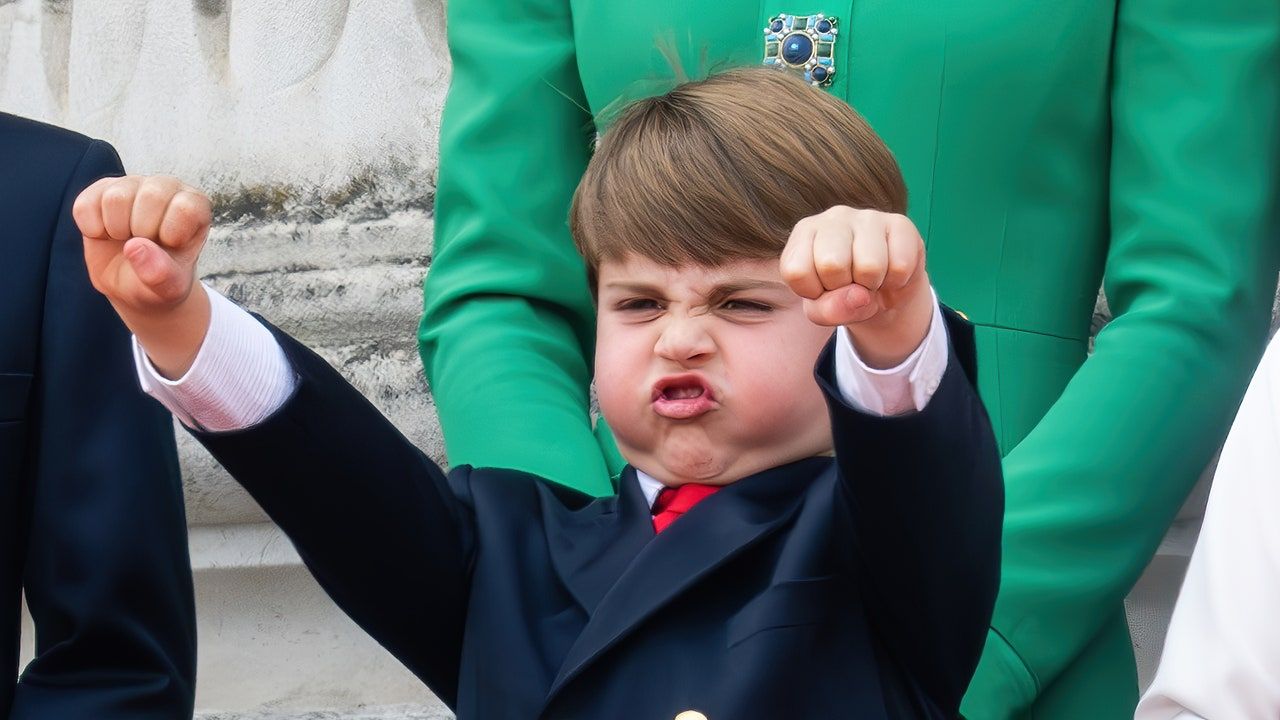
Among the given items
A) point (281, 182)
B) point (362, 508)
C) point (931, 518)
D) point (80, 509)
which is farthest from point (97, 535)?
point (281, 182)

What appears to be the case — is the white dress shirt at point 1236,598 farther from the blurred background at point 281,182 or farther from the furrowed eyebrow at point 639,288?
the blurred background at point 281,182

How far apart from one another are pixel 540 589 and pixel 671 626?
122 mm

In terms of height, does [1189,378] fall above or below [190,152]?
above

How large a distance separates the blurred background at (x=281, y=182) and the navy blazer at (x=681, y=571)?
1.12 m

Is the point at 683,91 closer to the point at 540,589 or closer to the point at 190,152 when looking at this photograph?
the point at 540,589

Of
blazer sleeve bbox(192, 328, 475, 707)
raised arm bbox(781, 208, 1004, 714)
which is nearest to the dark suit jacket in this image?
blazer sleeve bbox(192, 328, 475, 707)

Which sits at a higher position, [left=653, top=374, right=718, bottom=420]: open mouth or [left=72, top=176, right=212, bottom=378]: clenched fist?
[left=72, top=176, right=212, bottom=378]: clenched fist

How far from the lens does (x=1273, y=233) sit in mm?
1823

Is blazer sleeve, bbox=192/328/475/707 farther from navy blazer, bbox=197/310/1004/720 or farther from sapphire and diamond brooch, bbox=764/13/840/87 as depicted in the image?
sapphire and diamond brooch, bbox=764/13/840/87

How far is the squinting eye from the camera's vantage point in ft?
5.03

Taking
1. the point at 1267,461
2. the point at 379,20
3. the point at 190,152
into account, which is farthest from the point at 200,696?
the point at 1267,461

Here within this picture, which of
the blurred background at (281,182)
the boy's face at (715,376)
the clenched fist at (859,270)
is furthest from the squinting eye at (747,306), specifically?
the blurred background at (281,182)

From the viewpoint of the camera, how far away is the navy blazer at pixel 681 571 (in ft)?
4.52

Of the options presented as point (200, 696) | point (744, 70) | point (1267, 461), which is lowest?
point (200, 696)
